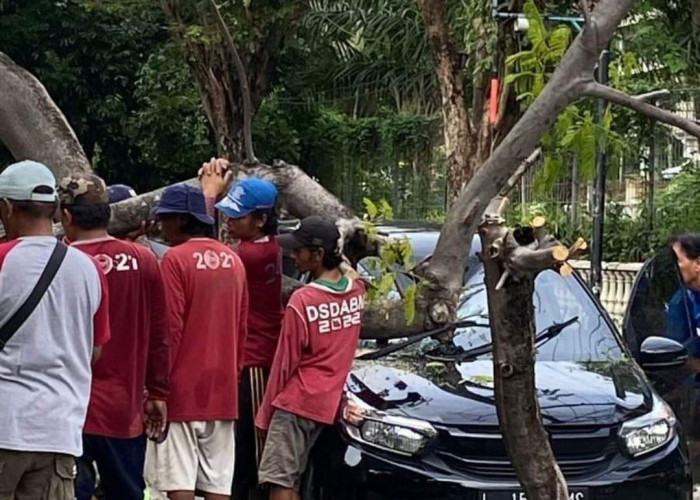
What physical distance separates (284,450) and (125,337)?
1.02 metres

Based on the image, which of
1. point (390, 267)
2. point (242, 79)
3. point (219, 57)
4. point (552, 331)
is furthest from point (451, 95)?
point (390, 267)

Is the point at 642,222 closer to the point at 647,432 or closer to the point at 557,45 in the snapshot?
the point at 647,432

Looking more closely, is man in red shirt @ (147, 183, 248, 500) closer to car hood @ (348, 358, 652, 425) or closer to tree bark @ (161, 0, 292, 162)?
car hood @ (348, 358, 652, 425)

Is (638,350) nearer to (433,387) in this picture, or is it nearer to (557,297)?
(557,297)

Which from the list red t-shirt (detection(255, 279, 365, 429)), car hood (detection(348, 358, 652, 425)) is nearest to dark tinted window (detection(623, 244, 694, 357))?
car hood (detection(348, 358, 652, 425))

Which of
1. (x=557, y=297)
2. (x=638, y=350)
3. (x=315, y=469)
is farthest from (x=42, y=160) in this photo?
(x=638, y=350)

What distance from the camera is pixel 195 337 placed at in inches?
221

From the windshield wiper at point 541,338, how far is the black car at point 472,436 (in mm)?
10

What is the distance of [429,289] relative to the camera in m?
4.41

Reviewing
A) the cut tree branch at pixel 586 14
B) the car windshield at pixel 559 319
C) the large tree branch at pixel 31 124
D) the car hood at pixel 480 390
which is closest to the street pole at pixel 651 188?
the car windshield at pixel 559 319

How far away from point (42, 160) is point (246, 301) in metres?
1.18

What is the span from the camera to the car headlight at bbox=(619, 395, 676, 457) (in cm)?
584

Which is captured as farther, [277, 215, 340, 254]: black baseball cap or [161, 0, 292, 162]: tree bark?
[161, 0, 292, 162]: tree bark

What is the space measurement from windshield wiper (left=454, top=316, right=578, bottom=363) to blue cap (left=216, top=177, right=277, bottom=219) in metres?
1.32
